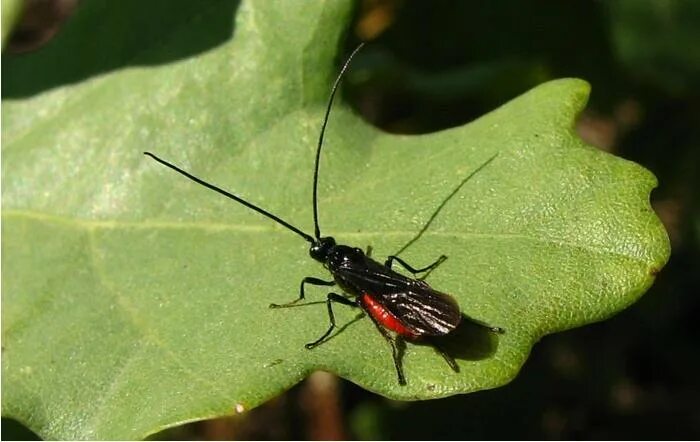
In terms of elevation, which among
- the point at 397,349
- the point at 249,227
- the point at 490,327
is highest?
the point at 490,327

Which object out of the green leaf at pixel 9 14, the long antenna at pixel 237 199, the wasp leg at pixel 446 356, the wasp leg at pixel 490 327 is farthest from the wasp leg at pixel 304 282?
the green leaf at pixel 9 14

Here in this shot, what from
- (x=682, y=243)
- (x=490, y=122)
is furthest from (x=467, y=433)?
(x=490, y=122)

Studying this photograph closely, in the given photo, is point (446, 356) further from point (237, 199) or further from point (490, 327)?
point (237, 199)

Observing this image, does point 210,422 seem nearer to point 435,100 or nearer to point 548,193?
point 435,100

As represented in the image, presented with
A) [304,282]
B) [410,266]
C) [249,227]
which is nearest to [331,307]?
[304,282]

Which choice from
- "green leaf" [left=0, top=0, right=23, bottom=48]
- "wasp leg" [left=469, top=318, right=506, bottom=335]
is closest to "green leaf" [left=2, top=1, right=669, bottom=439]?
"wasp leg" [left=469, top=318, right=506, bottom=335]

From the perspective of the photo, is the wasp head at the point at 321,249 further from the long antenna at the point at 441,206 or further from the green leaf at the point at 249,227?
the long antenna at the point at 441,206

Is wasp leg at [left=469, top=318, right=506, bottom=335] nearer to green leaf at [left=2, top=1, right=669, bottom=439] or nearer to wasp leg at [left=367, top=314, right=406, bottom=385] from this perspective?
green leaf at [left=2, top=1, right=669, bottom=439]
